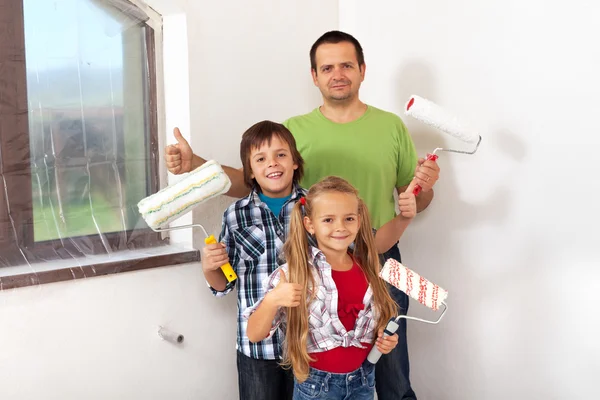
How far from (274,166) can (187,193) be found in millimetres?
236

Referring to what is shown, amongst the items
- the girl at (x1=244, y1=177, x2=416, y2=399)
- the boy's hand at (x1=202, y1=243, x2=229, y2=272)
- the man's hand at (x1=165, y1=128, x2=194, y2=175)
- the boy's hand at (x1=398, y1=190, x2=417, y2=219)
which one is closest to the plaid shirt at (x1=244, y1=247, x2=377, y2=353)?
the girl at (x1=244, y1=177, x2=416, y2=399)

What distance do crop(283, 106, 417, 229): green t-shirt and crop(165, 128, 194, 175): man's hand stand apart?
0.37 meters

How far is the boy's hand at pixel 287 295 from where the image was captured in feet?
4.38

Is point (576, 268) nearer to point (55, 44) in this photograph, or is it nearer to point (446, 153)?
point (446, 153)

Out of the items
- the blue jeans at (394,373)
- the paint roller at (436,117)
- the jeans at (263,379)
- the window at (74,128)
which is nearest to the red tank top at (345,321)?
the jeans at (263,379)

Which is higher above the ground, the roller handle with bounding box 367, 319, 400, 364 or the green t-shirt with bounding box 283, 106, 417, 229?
the green t-shirt with bounding box 283, 106, 417, 229

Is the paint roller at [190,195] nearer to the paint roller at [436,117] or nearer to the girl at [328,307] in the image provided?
the girl at [328,307]

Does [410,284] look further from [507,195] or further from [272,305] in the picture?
[507,195]

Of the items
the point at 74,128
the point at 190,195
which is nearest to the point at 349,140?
the point at 190,195

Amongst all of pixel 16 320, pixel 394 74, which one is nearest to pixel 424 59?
pixel 394 74

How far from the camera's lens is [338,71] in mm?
1849

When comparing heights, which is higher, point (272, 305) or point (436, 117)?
point (436, 117)

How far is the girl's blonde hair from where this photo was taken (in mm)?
1409

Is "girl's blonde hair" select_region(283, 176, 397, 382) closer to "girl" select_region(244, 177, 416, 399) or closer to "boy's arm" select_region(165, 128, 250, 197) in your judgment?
"girl" select_region(244, 177, 416, 399)
